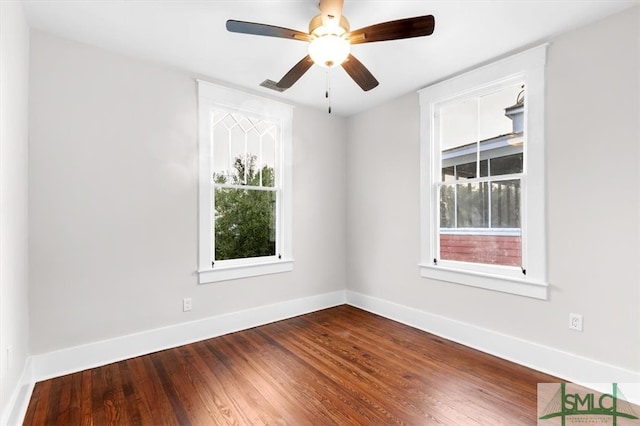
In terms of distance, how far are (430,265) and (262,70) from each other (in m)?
2.71

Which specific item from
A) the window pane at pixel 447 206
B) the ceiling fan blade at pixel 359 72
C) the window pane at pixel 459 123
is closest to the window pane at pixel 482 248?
the window pane at pixel 447 206

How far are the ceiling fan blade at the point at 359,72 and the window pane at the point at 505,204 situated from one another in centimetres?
158

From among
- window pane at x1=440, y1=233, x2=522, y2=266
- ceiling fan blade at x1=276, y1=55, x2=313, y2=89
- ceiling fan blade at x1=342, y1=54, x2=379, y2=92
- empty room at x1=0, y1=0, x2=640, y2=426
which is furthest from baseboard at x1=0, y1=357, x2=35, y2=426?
window pane at x1=440, y1=233, x2=522, y2=266

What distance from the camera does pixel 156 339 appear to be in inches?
116

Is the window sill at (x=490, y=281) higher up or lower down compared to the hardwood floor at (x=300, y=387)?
higher up

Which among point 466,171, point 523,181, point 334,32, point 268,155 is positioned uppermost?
point 334,32

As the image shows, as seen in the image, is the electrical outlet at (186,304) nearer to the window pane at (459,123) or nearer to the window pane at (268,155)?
the window pane at (268,155)

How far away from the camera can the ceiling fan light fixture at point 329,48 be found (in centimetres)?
200

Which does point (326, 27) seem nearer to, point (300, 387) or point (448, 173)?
point (448, 173)

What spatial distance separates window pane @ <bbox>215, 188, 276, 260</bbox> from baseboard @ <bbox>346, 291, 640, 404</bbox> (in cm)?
177

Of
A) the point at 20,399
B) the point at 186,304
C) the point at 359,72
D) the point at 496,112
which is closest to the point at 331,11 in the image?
the point at 359,72

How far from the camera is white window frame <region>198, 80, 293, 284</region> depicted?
3258 millimetres

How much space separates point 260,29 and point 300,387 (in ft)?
8.11
